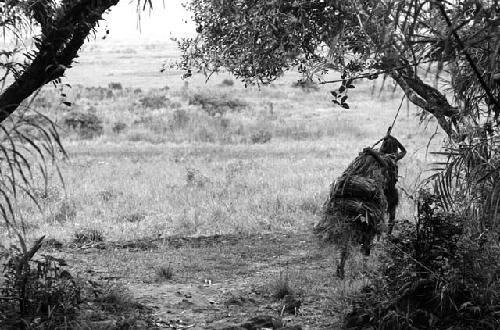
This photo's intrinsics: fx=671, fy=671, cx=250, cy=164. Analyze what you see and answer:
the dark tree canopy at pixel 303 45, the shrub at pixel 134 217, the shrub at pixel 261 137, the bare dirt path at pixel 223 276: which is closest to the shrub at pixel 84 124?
the shrub at pixel 261 137

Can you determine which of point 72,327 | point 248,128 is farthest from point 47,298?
point 248,128

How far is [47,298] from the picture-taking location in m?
5.91

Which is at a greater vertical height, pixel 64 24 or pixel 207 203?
pixel 64 24

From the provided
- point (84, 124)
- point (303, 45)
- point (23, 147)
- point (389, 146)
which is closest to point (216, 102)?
point (84, 124)

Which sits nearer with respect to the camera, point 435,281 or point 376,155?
point 435,281

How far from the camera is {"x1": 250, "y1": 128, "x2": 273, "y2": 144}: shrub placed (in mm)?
26828

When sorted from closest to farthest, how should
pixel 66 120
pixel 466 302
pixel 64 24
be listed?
pixel 64 24 < pixel 466 302 < pixel 66 120

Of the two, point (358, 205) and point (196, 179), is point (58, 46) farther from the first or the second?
point (196, 179)

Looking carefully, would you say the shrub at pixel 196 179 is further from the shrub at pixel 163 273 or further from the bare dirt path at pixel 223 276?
the shrub at pixel 163 273

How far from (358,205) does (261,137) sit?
19.6 metres

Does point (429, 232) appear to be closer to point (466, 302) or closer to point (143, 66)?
point (466, 302)

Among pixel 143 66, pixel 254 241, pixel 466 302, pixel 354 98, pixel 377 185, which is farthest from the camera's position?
pixel 143 66

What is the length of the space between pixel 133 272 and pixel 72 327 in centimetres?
358

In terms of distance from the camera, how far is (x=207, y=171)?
18812 millimetres
